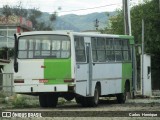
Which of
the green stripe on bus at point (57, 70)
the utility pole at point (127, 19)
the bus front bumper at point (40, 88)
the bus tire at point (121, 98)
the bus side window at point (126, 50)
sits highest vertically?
the utility pole at point (127, 19)

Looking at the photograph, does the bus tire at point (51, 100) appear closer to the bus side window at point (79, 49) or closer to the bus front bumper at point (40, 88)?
the bus front bumper at point (40, 88)

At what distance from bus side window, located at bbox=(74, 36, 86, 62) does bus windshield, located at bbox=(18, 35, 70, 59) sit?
0.52 meters

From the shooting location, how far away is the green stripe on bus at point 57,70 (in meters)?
22.9

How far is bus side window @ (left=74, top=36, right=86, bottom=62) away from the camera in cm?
2353

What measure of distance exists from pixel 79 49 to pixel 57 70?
56.7 inches

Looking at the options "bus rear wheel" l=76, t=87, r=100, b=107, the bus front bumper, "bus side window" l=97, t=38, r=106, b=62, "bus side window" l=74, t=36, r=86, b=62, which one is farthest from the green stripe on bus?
"bus side window" l=97, t=38, r=106, b=62

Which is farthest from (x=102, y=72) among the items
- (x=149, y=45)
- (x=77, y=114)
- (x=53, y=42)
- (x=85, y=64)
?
(x=149, y=45)

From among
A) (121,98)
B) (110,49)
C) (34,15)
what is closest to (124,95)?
(121,98)

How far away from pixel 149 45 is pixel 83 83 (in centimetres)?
3307

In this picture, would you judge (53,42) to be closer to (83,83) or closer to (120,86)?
(83,83)

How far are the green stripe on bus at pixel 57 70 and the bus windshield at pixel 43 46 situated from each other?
0.27 m

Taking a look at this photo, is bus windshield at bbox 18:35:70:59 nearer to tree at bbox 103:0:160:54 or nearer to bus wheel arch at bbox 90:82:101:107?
bus wheel arch at bbox 90:82:101:107

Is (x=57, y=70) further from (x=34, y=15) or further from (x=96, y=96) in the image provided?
(x=34, y=15)

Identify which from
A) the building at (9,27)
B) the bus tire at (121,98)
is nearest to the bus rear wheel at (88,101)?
the bus tire at (121,98)
